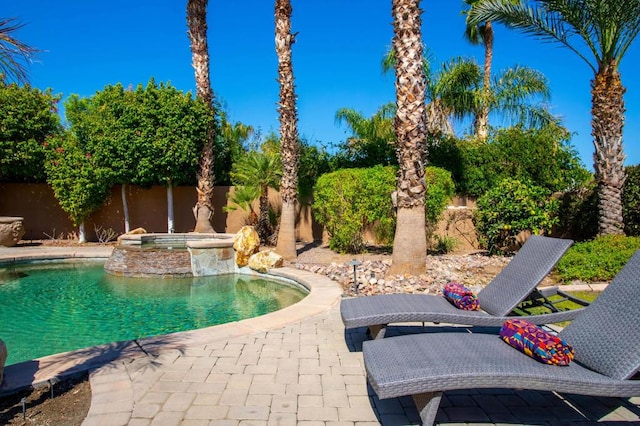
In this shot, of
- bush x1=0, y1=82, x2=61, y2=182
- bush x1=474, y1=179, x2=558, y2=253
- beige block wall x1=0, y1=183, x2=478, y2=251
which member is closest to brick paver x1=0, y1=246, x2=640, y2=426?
bush x1=474, y1=179, x2=558, y2=253

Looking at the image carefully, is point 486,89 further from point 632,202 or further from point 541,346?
point 541,346

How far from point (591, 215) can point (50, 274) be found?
47.7ft

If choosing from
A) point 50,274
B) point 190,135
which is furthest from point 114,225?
point 50,274

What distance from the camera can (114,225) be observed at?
57.6 ft

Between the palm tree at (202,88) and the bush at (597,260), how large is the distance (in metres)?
11.9

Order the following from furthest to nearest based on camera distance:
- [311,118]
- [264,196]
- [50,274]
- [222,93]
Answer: [222,93] < [311,118] < [264,196] < [50,274]

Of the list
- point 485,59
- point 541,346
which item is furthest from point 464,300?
point 485,59

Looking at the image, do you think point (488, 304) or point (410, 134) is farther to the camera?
point (410, 134)

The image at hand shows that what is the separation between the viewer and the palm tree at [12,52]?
3.43 metres

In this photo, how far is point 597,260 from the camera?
324 inches

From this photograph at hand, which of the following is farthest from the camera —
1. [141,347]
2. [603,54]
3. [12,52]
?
[603,54]

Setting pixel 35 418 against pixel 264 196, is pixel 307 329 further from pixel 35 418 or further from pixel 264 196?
pixel 264 196

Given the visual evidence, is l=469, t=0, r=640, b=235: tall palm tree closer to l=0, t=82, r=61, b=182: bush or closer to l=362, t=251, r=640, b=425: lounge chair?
l=362, t=251, r=640, b=425: lounge chair

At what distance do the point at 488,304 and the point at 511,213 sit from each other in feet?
21.5
